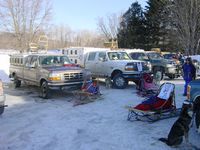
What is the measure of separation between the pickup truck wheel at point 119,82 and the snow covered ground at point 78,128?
3.08 m

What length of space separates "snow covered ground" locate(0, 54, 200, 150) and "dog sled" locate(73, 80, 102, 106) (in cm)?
42

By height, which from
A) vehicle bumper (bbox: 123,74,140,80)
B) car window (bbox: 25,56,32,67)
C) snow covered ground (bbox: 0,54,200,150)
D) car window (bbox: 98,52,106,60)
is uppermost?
car window (bbox: 98,52,106,60)

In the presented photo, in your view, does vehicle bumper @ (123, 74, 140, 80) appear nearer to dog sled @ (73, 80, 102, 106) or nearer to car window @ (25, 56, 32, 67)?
dog sled @ (73, 80, 102, 106)

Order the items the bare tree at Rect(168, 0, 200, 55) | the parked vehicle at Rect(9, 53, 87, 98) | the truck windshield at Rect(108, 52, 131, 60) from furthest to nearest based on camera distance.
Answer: the bare tree at Rect(168, 0, 200, 55), the truck windshield at Rect(108, 52, 131, 60), the parked vehicle at Rect(9, 53, 87, 98)

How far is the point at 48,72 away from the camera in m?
12.4

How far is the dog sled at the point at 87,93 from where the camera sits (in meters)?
11.9

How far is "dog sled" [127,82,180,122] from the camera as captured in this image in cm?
831

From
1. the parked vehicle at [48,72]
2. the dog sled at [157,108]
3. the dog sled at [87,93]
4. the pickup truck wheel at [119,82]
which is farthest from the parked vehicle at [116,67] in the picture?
the dog sled at [157,108]

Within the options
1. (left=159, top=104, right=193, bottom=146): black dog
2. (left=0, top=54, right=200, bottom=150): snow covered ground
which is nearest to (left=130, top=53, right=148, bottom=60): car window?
(left=0, top=54, right=200, bottom=150): snow covered ground

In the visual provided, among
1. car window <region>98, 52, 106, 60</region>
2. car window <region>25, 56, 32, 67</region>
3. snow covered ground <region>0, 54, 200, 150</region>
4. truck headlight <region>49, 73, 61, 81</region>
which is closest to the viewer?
snow covered ground <region>0, 54, 200, 150</region>

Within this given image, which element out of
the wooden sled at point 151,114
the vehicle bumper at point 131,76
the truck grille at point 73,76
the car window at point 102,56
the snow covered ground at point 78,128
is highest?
the car window at point 102,56

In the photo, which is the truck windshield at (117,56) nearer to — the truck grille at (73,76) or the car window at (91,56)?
the car window at (91,56)

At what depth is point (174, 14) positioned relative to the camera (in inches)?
1503

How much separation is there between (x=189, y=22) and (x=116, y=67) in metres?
24.0
